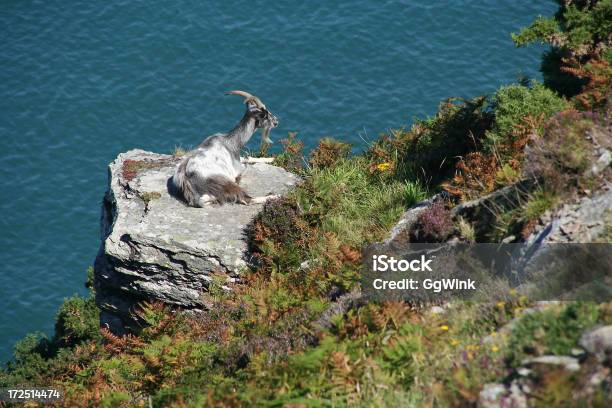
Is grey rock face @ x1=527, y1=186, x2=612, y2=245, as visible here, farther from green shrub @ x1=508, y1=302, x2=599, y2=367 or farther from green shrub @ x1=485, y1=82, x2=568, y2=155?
green shrub @ x1=485, y1=82, x2=568, y2=155

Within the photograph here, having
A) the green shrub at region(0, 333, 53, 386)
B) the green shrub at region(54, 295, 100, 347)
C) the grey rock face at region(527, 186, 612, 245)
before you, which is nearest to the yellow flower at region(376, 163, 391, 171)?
the grey rock face at region(527, 186, 612, 245)

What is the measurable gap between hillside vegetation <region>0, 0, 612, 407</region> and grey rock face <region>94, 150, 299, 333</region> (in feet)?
1.79

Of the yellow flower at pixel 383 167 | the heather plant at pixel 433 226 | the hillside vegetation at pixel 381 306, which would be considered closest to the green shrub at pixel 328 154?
the hillside vegetation at pixel 381 306

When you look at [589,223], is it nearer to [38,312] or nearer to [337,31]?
[38,312]

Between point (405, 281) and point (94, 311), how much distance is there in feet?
33.8

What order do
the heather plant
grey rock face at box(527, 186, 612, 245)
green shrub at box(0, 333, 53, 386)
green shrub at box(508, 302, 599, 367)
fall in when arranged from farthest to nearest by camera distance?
1. green shrub at box(0, 333, 53, 386)
2. the heather plant
3. grey rock face at box(527, 186, 612, 245)
4. green shrub at box(508, 302, 599, 367)

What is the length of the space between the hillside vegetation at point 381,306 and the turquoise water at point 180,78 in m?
8.73

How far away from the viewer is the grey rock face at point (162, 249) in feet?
45.5

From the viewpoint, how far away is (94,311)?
709 inches

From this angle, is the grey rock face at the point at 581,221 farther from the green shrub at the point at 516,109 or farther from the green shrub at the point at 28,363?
the green shrub at the point at 28,363

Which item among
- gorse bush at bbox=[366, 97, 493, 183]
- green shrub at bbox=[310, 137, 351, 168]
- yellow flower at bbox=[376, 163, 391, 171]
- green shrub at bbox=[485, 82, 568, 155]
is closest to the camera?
green shrub at bbox=[485, 82, 568, 155]

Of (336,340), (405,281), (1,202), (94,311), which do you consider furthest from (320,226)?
(1,202)

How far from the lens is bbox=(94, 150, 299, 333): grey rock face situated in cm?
1388

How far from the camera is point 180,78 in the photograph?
29141mm
